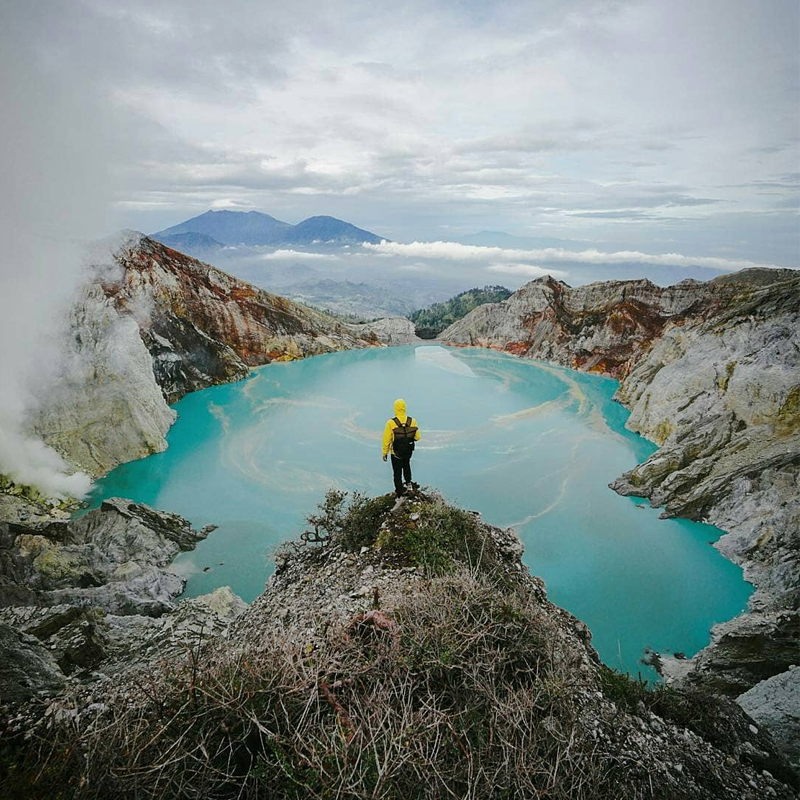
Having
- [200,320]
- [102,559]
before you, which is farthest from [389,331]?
[102,559]

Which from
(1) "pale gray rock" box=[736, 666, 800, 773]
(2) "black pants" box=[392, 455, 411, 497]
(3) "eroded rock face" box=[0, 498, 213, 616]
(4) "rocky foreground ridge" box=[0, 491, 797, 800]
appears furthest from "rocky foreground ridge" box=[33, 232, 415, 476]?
(1) "pale gray rock" box=[736, 666, 800, 773]

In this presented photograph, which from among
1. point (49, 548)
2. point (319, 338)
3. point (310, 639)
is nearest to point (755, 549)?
point (310, 639)

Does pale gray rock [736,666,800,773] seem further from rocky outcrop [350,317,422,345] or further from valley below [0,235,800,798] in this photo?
rocky outcrop [350,317,422,345]

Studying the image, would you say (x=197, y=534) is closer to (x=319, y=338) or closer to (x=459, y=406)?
(x=459, y=406)

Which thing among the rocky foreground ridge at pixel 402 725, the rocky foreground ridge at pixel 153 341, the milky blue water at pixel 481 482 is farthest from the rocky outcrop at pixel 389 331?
the rocky foreground ridge at pixel 402 725

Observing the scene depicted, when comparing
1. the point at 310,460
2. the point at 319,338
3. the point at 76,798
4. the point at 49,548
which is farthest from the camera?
the point at 319,338

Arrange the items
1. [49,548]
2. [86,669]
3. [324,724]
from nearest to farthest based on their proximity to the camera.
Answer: [324,724] < [86,669] < [49,548]
